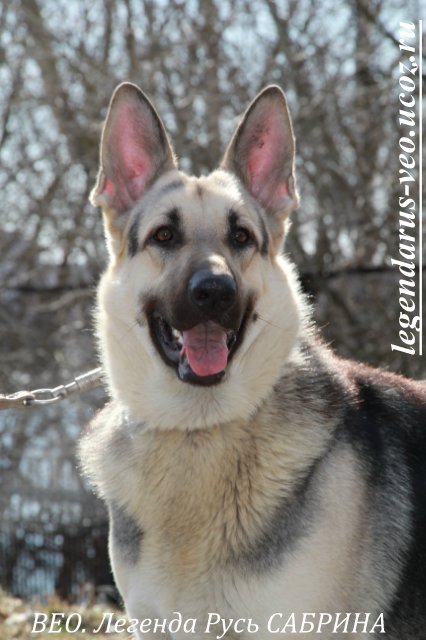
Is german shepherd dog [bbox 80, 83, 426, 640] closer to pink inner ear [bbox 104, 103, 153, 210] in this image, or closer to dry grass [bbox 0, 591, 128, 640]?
pink inner ear [bbox 104, 103, 153, 210]

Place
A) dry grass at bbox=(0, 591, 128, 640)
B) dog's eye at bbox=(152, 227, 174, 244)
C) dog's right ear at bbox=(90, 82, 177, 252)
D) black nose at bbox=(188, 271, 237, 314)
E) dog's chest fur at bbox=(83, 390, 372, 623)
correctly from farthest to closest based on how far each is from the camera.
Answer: dry grass at bbox=(0, 591, 128, 640) < dog's right ear at bbox=(90, 82, 177, 252) < dog's eye at bbox=(152, 227, 174, 244) < black nose at bbox=(188, 271, 237, 314) < dog's chest fur at bbox=(83, 390, 372, 623)

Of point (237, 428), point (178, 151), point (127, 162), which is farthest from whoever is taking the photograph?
point (178, 151)

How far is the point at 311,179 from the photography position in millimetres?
10008

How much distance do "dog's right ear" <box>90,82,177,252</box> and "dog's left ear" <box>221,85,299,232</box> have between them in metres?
0.30

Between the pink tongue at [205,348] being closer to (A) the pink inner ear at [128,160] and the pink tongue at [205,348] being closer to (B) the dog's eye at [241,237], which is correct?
(B) the dog's eye at [241,237]

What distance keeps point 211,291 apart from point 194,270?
0.45ft

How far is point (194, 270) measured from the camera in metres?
3.66

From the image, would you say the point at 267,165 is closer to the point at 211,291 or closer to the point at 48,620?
the point at 211,291

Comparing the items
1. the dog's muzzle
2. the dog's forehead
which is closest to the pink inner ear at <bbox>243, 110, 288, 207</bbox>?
the dog's forehead

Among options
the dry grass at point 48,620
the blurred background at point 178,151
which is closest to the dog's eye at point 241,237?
the dry grass at point 48,620

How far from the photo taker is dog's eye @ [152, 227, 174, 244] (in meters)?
3.93

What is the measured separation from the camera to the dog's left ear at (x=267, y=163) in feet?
13.7

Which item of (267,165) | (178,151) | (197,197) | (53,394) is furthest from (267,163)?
(178,151)

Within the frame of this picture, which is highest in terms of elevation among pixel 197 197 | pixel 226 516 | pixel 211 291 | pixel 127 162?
pixel 127 162
